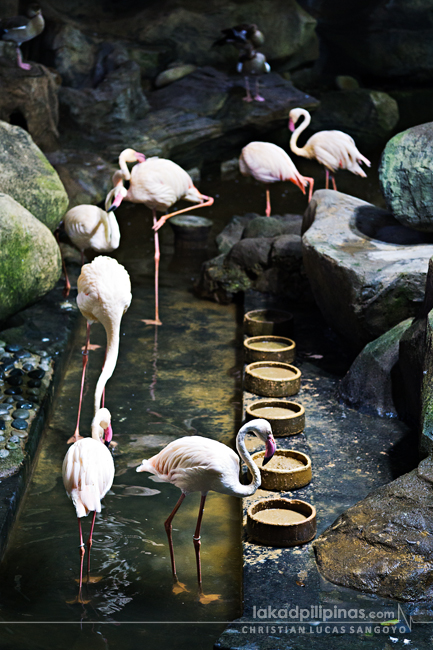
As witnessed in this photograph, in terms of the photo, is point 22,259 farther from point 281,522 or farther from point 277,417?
point 281,522

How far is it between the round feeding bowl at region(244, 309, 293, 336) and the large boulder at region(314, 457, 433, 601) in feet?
7.60

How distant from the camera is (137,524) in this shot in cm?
341

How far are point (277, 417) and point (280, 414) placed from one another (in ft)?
0.93

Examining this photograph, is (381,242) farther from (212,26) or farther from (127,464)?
(212,26)

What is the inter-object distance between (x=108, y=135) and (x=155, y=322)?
14.5 ft

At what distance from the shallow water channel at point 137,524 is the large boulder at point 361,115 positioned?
735 cm

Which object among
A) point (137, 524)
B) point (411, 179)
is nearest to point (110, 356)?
point (137, 524)

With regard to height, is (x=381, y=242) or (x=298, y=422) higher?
(x=381, y=242)

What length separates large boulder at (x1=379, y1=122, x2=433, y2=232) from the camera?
15.5ft

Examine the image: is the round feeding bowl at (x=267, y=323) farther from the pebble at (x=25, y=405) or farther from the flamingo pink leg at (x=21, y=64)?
the flamingo pink leg at (x=21, y=64)

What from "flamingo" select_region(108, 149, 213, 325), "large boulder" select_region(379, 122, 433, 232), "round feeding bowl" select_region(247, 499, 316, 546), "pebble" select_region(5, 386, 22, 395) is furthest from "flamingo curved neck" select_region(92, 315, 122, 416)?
"large boulder" select_region(379, 122, 433, 232)

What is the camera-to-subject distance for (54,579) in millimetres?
3010

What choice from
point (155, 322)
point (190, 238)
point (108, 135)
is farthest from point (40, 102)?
point (155, 322)

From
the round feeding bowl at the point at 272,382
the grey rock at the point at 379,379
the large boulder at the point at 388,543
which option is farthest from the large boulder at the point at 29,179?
the large boulder at the point at 388,543
